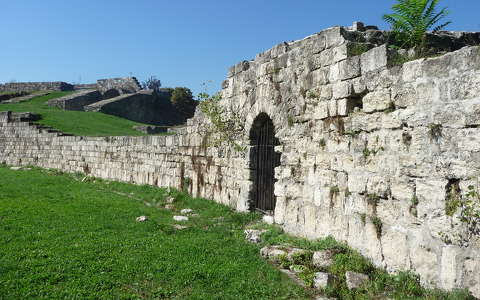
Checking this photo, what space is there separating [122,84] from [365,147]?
39420 mm

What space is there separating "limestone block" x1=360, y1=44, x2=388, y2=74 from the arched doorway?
3.20 meters

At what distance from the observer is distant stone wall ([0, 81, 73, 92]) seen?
1649 inches

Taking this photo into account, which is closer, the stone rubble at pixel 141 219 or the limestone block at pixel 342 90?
the limestone block at pixel 342 90

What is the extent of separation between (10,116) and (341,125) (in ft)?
75.7

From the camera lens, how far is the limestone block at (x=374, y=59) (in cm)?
541

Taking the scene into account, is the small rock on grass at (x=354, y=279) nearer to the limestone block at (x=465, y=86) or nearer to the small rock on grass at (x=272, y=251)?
the small rock on grass at (x=272, y=251)

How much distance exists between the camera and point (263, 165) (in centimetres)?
891

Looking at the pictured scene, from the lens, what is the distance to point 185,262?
5707 millimetres

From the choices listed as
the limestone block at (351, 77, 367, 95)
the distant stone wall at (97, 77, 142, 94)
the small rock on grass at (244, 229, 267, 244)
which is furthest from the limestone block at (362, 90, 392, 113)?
the distant stone wall at (97, 77, 142, 94)

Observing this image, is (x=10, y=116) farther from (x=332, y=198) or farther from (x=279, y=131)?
(x=332, y=198)

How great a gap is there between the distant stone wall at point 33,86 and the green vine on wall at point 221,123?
118 feet

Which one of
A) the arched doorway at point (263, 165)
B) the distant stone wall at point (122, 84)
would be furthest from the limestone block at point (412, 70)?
the distant stone wall at point (122, 84)

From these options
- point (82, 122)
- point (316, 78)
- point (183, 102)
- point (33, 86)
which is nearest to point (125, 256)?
point (316, 78)

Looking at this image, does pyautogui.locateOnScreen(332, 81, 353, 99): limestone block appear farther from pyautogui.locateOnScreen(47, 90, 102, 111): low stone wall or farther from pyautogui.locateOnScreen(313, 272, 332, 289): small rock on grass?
pyautogui.locateOnScreen(47, 90, 102, 111): low stone wall
